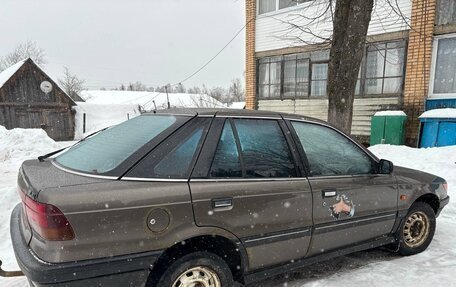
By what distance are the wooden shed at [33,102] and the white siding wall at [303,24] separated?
43.7 ft

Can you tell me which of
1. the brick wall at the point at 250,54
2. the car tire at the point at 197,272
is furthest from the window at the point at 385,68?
the car tire at the point at 197,272

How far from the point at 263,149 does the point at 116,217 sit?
50.7 inches

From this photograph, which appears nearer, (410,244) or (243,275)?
(243,275)

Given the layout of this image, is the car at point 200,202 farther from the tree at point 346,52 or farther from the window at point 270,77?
the window at point 270,77

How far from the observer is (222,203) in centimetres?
243

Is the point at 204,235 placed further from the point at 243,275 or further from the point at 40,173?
the point at 40,173

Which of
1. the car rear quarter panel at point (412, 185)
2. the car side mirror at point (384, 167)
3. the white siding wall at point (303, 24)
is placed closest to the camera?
the car side mirror at point (384, 167)

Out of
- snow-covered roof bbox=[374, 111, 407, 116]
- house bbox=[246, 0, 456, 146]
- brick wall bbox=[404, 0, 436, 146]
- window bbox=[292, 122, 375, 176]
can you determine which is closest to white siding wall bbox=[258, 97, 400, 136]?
house bbox=[246, 0, 456, 146]

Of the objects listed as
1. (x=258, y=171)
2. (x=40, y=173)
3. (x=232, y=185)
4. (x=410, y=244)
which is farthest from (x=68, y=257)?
(x=410, y=244)

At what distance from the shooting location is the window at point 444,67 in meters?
9.55

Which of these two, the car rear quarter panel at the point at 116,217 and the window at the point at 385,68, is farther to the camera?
the window at the point at 385,68

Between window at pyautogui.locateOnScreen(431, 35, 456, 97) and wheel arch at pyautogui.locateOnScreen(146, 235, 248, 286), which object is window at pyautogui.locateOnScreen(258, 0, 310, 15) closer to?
window at pyautogui.locateOnScreen(431, 35, 456, 97)

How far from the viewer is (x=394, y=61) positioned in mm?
10586

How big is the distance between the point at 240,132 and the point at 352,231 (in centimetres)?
151
